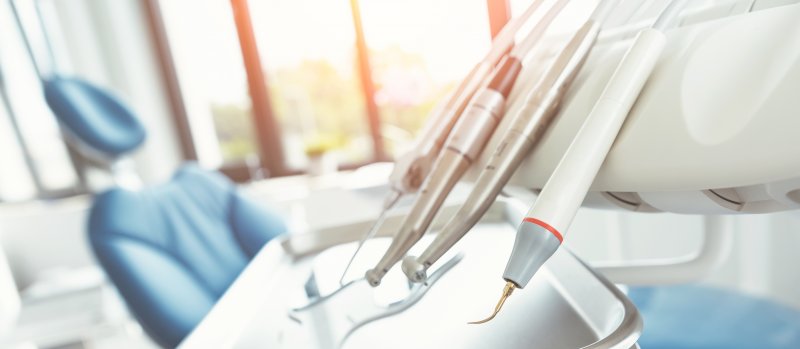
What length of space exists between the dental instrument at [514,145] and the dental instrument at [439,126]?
0.07 meters

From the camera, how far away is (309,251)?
0.43m

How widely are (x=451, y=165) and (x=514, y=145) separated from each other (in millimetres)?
48

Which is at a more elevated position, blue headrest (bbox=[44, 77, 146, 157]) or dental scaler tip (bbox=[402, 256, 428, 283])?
dental scaler tip (bbox=[402, 256, 428, 283])

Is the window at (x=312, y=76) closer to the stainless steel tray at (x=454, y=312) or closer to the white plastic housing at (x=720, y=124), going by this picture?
the stainless steel tray at (x=454, y=312)

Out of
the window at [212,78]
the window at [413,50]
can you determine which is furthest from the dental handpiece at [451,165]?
the window at [212,78]

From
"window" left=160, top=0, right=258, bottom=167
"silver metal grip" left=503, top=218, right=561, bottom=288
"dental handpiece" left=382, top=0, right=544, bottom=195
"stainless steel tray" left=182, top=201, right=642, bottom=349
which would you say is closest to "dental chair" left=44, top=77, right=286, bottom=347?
"stainless steel tray" left=182, top=201, right=642, bottom=349

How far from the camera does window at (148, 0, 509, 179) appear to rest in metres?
1.88

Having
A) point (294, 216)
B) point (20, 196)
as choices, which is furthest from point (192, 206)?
point (20, 196)

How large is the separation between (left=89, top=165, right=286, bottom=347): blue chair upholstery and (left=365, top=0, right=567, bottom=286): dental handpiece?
0.62 meters

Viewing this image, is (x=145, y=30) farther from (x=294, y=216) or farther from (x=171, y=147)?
(x=294, y=216)

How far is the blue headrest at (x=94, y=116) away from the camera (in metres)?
0.97

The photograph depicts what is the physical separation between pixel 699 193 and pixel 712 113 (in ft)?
0.12

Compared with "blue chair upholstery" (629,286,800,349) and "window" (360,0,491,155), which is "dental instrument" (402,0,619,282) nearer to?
"blue chair upholstery" (629,286,800,349)

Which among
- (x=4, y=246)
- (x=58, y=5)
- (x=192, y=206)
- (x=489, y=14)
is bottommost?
(x=4, y=246)
